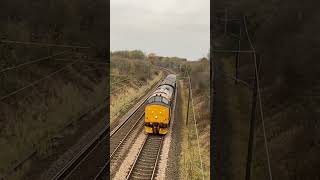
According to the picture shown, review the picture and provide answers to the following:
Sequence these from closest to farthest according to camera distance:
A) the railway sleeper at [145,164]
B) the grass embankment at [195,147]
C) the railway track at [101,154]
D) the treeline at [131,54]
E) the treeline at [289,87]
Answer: the treeline at [289,87], the railway track at [101,154], the grass embankment at [195,147], the railway sleeper at [145,164], the treeline at [131,54]

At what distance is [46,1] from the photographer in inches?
1353

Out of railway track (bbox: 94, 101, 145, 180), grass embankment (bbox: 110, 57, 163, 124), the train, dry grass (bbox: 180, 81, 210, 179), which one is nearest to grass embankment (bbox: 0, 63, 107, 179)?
railway track (bbox: 94, 101, 145, 180)

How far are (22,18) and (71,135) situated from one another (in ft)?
39.5

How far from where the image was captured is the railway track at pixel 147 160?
19.9 m

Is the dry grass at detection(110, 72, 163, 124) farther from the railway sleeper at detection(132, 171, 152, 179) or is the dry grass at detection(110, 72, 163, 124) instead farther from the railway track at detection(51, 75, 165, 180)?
the railway sleeper at detection(132, 171, 152, 179)

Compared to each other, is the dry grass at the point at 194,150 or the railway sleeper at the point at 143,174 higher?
the dry grass at the point at 194,150

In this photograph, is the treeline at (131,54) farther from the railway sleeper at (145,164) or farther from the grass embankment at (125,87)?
the railway sleeper at (145,164)

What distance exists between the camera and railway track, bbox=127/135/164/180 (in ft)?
65.4

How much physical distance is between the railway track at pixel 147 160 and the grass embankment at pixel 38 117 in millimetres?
4865

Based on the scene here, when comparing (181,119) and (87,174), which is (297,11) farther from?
(87,174)

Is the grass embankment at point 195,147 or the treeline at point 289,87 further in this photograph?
the grass embankment at point 195,147

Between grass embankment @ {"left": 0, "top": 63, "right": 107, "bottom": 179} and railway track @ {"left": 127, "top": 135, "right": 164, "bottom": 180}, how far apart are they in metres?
4.87

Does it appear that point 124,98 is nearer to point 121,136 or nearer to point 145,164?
point 121,136

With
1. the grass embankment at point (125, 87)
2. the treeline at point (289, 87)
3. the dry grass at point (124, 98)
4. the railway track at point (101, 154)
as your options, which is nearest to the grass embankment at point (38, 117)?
the railway track at point (101, 154)
